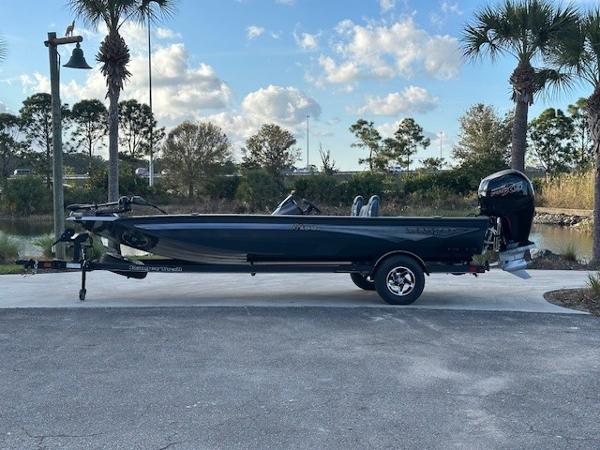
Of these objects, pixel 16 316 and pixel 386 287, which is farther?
pixel 386 287

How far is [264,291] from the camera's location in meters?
9.63

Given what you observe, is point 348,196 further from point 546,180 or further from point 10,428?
point 10,428

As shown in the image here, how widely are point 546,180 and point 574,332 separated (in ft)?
105

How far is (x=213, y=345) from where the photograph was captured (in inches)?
251

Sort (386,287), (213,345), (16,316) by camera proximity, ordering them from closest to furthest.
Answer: (213,345) → (16,316) → (386,287)

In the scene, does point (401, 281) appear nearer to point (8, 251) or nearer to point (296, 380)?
point (296, 380)

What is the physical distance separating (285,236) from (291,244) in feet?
0.45

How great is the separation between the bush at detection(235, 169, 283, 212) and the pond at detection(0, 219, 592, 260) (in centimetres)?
936

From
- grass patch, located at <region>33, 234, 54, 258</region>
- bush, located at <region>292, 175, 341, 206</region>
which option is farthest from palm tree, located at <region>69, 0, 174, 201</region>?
bush, located at <region>292, 175, 341, 206</region>

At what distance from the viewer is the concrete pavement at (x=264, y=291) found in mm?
8594

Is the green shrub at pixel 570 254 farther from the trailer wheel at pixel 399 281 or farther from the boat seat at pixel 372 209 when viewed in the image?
the trailer wheel at pixel 399 281

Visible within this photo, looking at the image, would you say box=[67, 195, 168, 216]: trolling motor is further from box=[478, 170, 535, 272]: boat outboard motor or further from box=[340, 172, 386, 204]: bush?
box=[340, 172, 386, 204]: bush

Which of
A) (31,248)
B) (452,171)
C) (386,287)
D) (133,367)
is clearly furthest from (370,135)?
(133,367)

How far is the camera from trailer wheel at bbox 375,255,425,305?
843 centimetres
